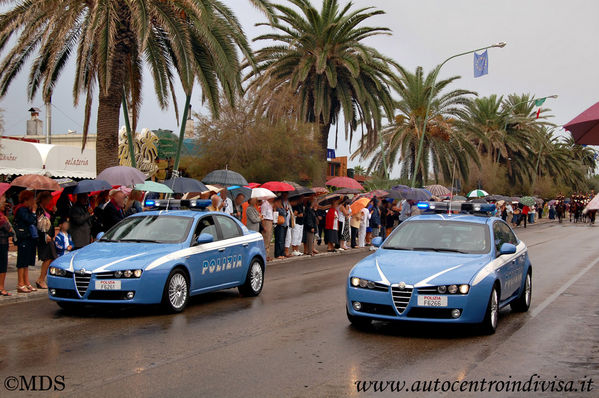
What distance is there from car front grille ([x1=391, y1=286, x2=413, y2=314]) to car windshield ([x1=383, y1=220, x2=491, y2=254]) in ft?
4.62

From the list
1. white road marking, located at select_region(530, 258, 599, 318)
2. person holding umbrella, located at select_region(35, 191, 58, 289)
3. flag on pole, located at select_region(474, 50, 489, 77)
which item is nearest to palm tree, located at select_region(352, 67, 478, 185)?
flag on pole, located at select_region(474, 50, 489, 77)

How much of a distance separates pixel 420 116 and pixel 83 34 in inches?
1070

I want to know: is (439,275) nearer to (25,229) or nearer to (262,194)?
(25,229)

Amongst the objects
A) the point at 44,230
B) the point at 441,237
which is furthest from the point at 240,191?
the point at 441,237

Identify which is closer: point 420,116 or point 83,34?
point 83,34

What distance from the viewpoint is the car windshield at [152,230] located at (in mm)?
11305

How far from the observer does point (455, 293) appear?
8.59 meters

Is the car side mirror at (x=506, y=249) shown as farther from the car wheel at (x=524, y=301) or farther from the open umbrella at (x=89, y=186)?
the open umbrella at (x=89, y=186)

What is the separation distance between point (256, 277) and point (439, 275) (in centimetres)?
493

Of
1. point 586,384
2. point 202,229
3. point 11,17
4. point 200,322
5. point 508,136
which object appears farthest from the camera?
point 508,136

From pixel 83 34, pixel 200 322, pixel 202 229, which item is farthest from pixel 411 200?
pixel 200 322

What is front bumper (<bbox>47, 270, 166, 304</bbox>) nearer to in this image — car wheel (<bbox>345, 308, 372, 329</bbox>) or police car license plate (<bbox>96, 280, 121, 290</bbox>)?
police car license plate (<bbox>96, 280, 121, 290</bbox>)

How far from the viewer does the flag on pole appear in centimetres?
3997

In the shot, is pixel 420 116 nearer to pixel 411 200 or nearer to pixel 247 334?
pixel 411 200
